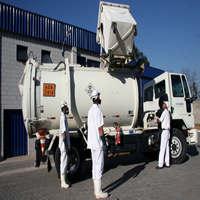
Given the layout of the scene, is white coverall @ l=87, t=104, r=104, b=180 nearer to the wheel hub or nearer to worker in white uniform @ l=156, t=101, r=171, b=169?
worker in white uniform @ l=156, t=101, r=171, b=169

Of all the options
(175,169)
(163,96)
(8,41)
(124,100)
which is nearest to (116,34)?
(124,100)

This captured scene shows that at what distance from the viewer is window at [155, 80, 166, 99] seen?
12527 millimetres

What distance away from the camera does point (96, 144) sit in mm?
7547

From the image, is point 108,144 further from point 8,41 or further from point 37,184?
point 8,41

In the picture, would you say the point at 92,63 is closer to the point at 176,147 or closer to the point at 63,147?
the point at 176,147

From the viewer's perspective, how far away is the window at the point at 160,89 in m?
12.5

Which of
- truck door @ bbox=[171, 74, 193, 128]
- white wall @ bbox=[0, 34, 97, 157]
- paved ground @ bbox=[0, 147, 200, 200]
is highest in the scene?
white wall @ bbox=[0, 34, 97, 157]

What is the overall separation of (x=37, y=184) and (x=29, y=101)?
7.65 feet

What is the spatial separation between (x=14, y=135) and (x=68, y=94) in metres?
7.09

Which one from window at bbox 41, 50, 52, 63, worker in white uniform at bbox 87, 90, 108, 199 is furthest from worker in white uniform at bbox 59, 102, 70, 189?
window at bbox 41, 50, 52, 63

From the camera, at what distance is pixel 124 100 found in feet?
36.9

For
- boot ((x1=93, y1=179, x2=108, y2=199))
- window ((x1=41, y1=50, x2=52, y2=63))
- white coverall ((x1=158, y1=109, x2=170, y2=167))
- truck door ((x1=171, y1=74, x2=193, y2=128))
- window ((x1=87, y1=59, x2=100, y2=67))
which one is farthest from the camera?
window ((x1=87, y1=59, x2=100, y2=67))

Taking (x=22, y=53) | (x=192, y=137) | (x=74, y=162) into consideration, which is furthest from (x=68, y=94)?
(x=22, y=53)

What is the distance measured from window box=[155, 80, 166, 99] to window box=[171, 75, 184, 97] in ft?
1.14
